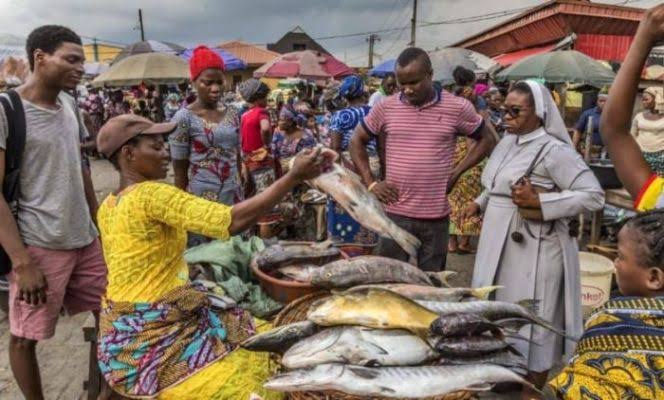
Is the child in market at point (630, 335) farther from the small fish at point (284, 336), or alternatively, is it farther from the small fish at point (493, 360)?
the small fish at point (284, 336)

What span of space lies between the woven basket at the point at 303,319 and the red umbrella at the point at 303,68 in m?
14.2

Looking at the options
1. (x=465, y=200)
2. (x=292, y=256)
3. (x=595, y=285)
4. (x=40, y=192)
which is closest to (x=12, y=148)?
(x=40, y=192)

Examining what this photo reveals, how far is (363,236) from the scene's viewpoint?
520 centimetres

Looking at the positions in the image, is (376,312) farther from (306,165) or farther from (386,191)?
(386,191)

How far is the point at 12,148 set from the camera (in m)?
2.65

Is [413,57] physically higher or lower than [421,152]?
higher

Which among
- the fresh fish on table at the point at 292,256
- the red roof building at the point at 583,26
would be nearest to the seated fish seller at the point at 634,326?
the fresh fish on table at the point at 292,256

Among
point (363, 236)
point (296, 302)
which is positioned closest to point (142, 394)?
point (296, 302)

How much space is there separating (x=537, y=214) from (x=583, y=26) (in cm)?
1324

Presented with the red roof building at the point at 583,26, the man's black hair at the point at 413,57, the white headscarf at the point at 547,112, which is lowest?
the white headscarf at the point at 547,112

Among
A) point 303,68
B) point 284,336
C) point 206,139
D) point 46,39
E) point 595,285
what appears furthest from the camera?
point 303,68

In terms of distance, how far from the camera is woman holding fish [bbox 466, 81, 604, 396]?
2.82m

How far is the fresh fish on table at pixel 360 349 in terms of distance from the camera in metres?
1.75

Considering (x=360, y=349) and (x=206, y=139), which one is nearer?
(x=360, y=349)
